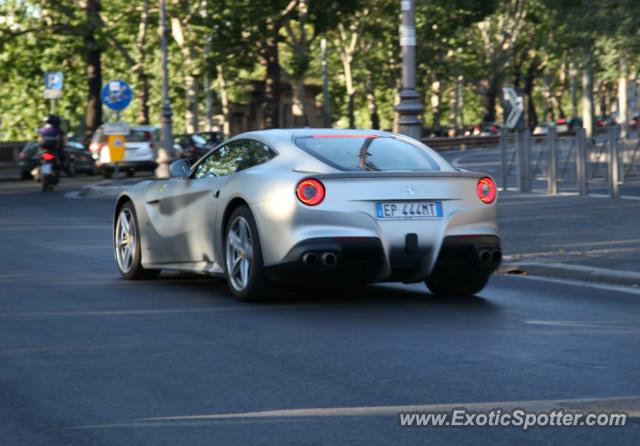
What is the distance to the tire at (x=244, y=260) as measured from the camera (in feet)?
32.8

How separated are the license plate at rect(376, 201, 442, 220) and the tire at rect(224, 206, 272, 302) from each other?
0.90 m

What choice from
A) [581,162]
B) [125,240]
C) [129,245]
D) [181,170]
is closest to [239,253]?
[181,170]

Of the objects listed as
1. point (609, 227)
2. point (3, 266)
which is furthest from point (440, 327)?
point (609, 227)

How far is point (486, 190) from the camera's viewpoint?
1025 centimetres

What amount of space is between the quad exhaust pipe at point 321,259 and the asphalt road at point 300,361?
0.33 metres

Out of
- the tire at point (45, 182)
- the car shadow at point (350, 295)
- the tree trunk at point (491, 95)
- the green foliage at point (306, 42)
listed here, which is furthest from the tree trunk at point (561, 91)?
the car shadow at point (350, 295)

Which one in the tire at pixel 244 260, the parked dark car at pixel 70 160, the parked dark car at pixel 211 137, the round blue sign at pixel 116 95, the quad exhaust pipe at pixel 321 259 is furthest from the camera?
the parked dark car at pixel 211 137

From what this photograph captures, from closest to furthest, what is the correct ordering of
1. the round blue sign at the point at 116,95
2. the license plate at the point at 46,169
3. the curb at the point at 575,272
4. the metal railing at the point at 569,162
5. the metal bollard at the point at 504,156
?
the curb at the point at 575,272
the metal railing at the point at 569,162
the metal bollard at the point at 504,156
the license plate at the point at 46,169
the round blue sign at the point at 116,95

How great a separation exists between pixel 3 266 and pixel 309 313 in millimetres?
5312

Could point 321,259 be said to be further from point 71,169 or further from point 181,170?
point 71,169

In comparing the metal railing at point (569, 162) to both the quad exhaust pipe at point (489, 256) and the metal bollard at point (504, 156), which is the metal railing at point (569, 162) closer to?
the metal bollard at point (504, 156)

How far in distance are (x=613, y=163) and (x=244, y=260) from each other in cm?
1423

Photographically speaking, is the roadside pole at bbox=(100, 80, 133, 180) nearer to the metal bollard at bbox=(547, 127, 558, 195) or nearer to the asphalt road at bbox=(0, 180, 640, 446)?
the metal bollard at bbox=(547, 127, 558, 195)

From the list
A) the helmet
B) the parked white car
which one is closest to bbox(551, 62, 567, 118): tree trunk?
the parked white car
